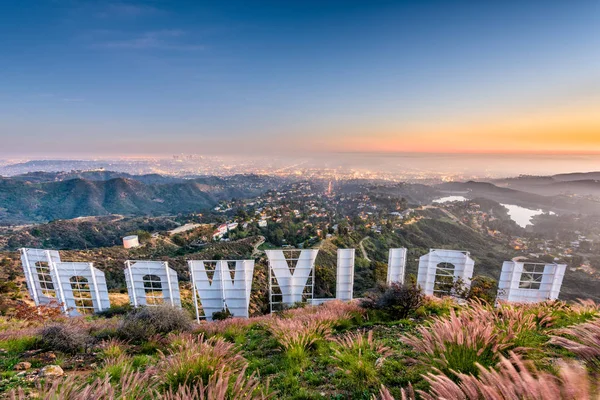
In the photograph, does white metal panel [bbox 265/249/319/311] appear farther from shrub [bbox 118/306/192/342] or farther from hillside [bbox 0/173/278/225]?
hillside [bbox 0/173/278/225]

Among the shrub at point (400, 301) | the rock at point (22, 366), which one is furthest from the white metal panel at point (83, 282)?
the shrub at point (400, 301)

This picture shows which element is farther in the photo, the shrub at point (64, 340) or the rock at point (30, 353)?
the shrub at point (64, 340)

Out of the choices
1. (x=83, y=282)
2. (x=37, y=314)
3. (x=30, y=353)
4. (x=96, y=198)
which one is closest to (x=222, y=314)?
(x=30, y=353)

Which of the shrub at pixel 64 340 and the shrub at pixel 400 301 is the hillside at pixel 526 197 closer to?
the shrub at pixel 400 301

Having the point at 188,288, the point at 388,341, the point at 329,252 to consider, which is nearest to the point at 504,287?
the point at 388,341

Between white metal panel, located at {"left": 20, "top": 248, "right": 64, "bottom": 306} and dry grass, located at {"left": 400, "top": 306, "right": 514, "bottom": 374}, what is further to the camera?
white metal panel, located at {"left": 20, "top": 248, "right": 64, "bottom": 306}

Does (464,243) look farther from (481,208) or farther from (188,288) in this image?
(188,288)

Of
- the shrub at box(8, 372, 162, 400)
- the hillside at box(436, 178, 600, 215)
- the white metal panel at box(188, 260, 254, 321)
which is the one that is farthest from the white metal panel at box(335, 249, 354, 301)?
the hillside at box(436, 178, 600, 215)

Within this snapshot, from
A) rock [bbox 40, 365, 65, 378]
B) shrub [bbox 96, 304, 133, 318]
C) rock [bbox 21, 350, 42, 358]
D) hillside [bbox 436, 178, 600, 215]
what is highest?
rock [bbox 40, 365, 65, 378]
